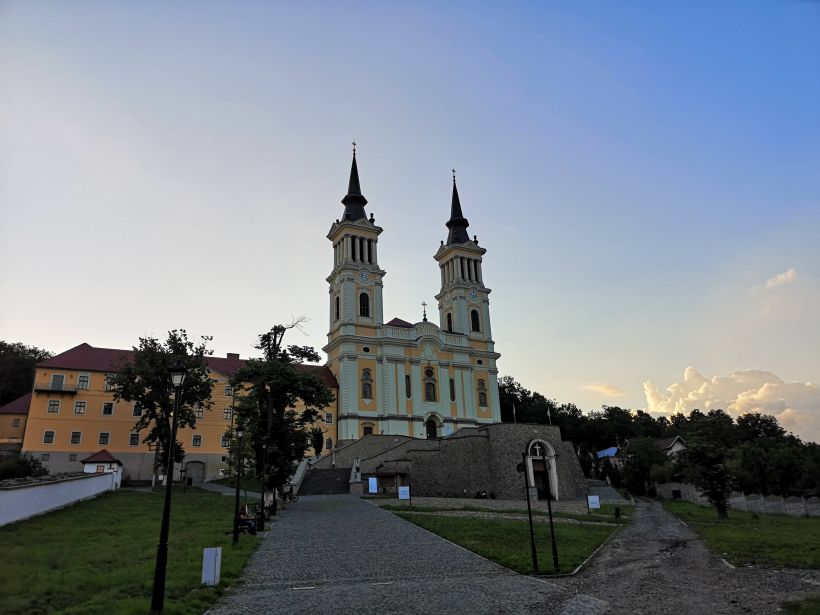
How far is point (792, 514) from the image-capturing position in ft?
126

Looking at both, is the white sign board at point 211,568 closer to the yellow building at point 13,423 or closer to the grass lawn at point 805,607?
the grass lawn at point 805,607

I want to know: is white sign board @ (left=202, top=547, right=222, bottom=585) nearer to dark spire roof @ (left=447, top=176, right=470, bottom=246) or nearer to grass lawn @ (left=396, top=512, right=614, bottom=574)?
grass lawn @ (left=396, top=512, right=614, bottom=574)

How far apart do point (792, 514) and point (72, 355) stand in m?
60.5

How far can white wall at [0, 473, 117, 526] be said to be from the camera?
2120 centimetres

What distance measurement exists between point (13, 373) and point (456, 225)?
183 feet

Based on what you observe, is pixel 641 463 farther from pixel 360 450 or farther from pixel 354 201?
pixel 354 201

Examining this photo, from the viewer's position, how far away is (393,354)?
6606cm

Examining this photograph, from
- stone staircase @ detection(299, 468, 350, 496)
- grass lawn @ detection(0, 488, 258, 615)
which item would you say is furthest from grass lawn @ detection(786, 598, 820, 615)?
stone staircase @ detection(299, 468, 350, 496)

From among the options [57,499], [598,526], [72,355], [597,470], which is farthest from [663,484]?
[72,355]

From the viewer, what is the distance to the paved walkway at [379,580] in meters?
12.3

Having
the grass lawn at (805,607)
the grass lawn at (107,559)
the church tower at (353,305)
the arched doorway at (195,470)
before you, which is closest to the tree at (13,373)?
the arched doorway at (195,470)

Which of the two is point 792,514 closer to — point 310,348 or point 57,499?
point 310,348

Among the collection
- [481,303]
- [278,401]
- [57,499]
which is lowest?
[57,499]

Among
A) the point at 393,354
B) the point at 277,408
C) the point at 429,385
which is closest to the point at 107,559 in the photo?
the point at 277,408
